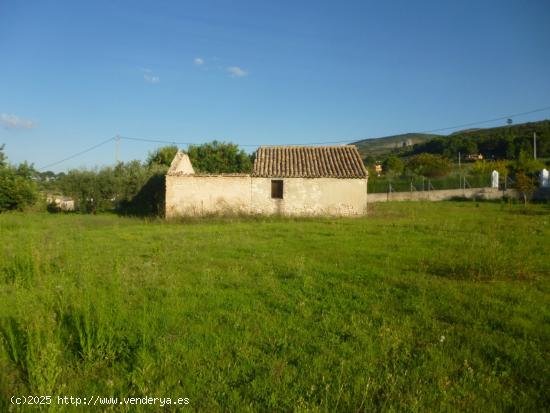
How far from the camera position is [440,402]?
9.91 feet

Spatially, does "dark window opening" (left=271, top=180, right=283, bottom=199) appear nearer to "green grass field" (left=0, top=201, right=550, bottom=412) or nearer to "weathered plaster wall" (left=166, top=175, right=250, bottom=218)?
"weathered plaster wall" (left=166, top=175, right=250, bottom=218)

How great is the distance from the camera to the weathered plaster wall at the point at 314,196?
1964cm

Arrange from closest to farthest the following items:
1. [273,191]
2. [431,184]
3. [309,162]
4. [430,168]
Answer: [273,191]
[309,162]
[431,184]
[430,168]

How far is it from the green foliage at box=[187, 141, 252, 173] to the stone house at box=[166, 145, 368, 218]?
67.3ft

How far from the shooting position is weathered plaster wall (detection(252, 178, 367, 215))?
19.6 m

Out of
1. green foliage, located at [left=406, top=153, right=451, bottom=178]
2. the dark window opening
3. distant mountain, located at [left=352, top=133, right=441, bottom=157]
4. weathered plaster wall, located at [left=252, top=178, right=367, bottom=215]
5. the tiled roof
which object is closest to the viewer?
weathered plaster wall, located at [left=252, top=178, right=367, bottom=215]

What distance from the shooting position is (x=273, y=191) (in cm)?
1991

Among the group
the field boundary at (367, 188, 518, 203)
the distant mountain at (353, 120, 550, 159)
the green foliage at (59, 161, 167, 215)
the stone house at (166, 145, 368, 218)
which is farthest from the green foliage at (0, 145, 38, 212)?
the distant mountain at (353, 120, 550, 159)

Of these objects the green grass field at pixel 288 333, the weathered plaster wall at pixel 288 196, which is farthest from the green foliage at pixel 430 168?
the green grass field at pixel 288 333

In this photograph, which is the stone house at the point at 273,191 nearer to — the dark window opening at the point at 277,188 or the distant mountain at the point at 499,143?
the dark window opening at the point at 277,188

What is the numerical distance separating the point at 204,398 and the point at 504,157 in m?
75.5

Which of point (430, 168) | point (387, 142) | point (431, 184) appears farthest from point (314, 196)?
point (387, 142)

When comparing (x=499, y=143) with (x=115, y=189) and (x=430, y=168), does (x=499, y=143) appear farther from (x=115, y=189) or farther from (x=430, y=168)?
(x=115, y=189)

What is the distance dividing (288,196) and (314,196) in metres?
1.41
